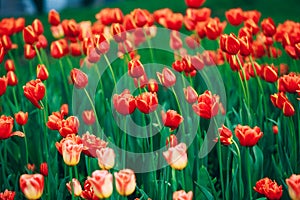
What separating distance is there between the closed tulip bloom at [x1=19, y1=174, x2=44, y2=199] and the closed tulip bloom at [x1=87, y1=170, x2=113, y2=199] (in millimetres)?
211

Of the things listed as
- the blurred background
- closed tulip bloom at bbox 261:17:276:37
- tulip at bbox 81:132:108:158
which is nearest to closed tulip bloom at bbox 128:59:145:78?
tulip at bbox 81:132:108:158

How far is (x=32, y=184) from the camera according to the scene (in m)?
1.86

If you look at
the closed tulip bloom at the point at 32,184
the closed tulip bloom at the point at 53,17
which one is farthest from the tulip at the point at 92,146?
the closed tulip bloom at the point at 53,17

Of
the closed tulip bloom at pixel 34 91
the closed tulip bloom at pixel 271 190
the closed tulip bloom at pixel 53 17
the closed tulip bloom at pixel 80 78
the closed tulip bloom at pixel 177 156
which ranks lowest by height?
the closed tulip bloom at pixel 271 190

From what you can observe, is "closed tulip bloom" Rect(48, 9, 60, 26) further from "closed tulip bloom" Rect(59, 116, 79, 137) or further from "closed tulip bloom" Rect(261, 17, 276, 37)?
"closed tulip bloom" Rect(59, 116, 79, 137)

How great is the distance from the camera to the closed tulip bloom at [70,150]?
2012 mm

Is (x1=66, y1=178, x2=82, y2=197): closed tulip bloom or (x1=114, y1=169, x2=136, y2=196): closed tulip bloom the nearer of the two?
(x1=114, y1=169, x2=136, y2=196): closed tulip bloom

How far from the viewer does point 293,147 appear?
8.73 feet

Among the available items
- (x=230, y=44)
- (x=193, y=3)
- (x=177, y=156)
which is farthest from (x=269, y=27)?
(x=177, y=156)

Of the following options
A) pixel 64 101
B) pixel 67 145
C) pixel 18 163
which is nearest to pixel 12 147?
pixel 18 163

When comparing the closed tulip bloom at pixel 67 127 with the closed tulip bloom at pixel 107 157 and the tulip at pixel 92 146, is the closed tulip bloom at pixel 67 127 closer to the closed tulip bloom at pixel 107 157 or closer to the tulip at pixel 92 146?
the tulip at pixel 92 146

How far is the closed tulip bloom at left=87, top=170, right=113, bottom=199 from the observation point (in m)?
1.75

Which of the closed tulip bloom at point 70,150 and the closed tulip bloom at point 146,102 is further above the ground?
the closed tulip bloom at point 146,102

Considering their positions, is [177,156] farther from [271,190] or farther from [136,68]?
[136,68]
